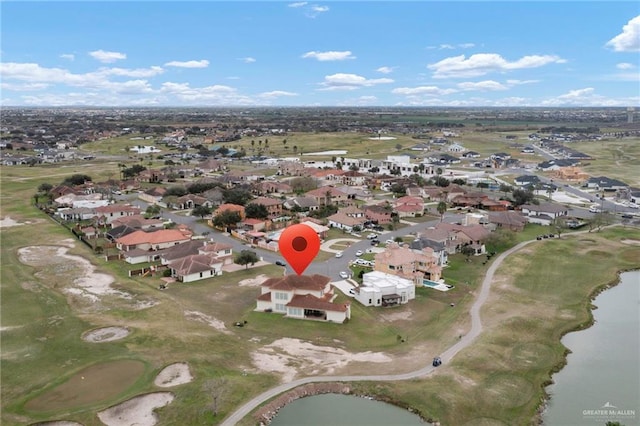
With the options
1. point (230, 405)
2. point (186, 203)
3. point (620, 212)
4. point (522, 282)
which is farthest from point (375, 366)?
point (620, 212)

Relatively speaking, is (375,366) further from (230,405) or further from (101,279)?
(101,279)

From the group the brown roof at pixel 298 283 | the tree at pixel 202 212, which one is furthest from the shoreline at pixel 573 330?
the tree at pixel 202 212

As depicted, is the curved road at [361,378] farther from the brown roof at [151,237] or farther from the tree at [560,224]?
the brown roof at [151,237]

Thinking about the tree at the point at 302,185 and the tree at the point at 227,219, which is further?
the tree at the point at 302,185

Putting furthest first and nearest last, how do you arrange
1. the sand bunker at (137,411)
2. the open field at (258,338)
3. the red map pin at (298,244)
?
the red map pin at (298,244), the open field at (258,338), the sand bunker at (137,411)

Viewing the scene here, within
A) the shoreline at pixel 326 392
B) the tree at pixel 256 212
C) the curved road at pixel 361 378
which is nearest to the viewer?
the curved road at pixel 361 378

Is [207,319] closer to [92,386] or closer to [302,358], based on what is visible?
[302,358]

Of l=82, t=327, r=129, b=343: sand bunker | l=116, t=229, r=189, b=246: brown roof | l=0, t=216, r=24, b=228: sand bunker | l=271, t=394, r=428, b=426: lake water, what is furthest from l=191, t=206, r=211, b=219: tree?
l=271, t=394, r=428, b=426: lake water
